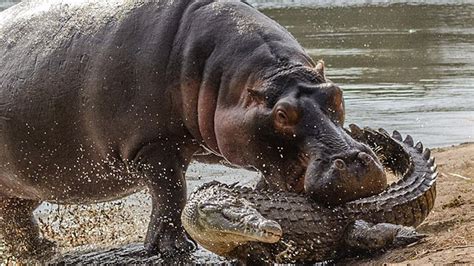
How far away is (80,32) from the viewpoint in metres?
5.38

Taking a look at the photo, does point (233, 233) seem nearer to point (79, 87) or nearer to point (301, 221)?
point (301, 221)

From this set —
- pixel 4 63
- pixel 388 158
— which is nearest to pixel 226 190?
pixel 388 158

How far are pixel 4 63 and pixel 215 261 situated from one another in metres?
1.68

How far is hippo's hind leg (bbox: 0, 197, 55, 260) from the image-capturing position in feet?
20.8

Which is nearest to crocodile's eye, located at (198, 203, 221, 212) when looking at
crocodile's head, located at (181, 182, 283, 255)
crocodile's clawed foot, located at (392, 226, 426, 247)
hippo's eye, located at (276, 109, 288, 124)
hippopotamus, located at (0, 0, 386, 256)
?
crocodile's head, located at (181, 182, 283, 255)

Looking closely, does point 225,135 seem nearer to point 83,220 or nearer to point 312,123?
point 312,123

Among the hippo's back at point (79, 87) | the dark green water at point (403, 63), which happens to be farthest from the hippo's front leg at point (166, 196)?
the dark green water at point (403, 63)

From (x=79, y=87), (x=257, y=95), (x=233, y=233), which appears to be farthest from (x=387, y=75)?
(x=233, y=233)

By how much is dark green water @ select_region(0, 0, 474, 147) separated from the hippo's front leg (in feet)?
14.6

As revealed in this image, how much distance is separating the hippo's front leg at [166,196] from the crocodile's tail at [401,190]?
89 cm

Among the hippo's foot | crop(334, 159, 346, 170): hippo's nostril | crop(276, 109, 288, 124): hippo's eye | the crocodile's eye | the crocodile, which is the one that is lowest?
the hippo's foot

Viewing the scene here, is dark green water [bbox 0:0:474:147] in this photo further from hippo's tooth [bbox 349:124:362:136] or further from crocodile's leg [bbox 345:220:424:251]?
crocodile's leg [bbox 345:220:424:251]

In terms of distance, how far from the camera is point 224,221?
13.2 feet

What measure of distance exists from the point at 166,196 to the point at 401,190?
1.14 meters
